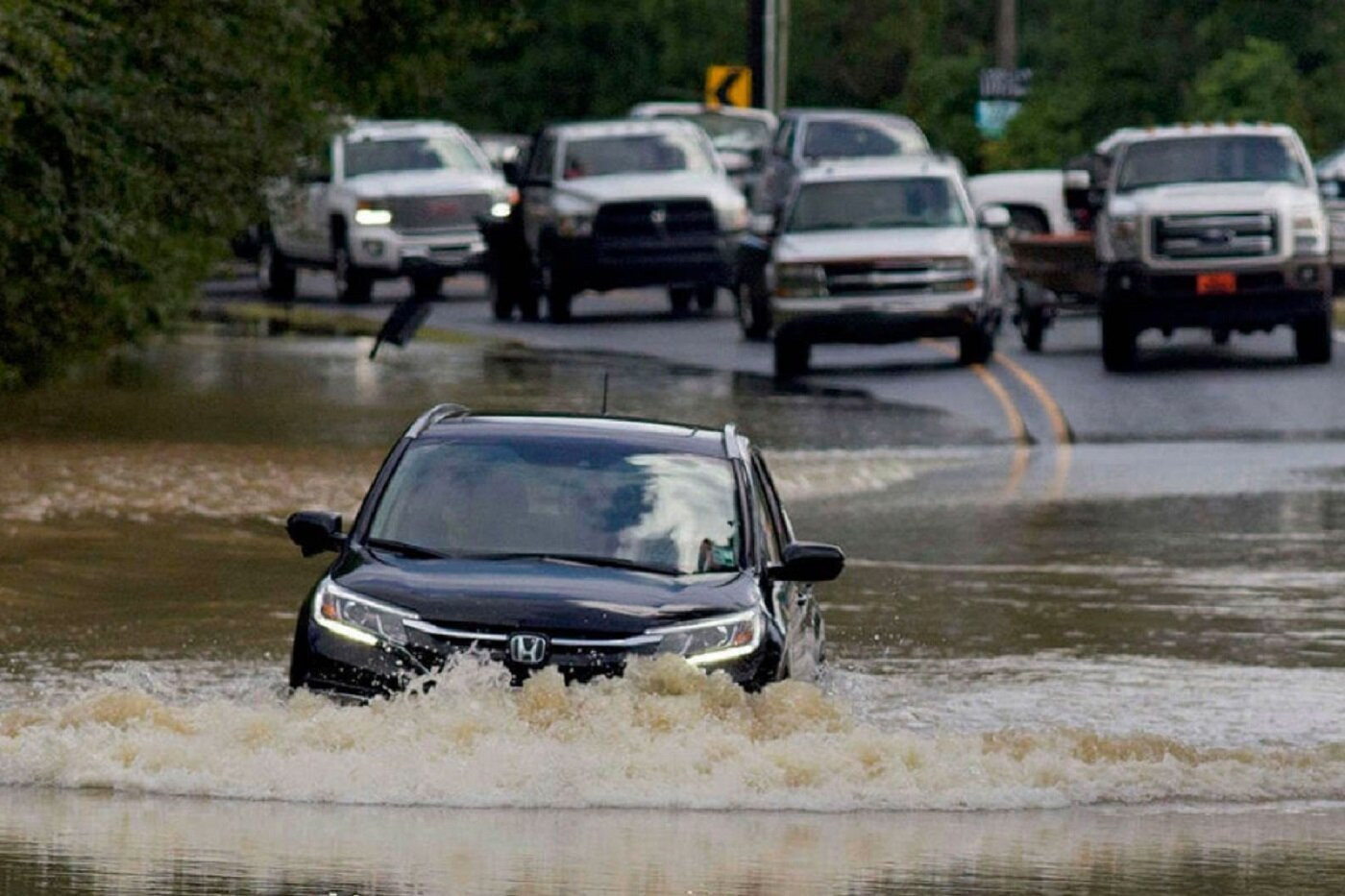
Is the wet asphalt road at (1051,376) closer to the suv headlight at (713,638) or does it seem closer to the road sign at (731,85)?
the road sign at (731,85)

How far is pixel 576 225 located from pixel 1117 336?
902 centimetres

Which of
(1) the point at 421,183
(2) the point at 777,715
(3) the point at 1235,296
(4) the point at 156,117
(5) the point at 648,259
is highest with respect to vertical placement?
(2) the point at 777,715

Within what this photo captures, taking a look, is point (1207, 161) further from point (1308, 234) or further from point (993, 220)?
point (993, 220)

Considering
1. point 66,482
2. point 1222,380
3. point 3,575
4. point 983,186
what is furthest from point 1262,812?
point 983,186

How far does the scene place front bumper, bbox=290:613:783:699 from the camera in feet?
40.2

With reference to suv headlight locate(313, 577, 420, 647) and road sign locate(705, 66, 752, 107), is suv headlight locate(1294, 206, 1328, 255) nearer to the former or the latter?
road sign locate(705, 66, 752, 107)

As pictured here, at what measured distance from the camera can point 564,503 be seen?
43.8ft

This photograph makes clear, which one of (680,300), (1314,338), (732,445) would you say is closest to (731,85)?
(680,300)

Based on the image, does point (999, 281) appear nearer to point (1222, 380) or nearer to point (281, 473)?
point (1222, 380)

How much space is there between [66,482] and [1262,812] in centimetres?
1268

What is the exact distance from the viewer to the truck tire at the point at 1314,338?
34031 mm

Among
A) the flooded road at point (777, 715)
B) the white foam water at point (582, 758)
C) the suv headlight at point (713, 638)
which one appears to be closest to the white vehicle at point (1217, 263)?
the flooded road at point (777, 715)

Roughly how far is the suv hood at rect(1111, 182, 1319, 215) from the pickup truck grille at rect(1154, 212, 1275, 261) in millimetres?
78

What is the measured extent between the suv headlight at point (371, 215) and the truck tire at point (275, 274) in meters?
2.99
